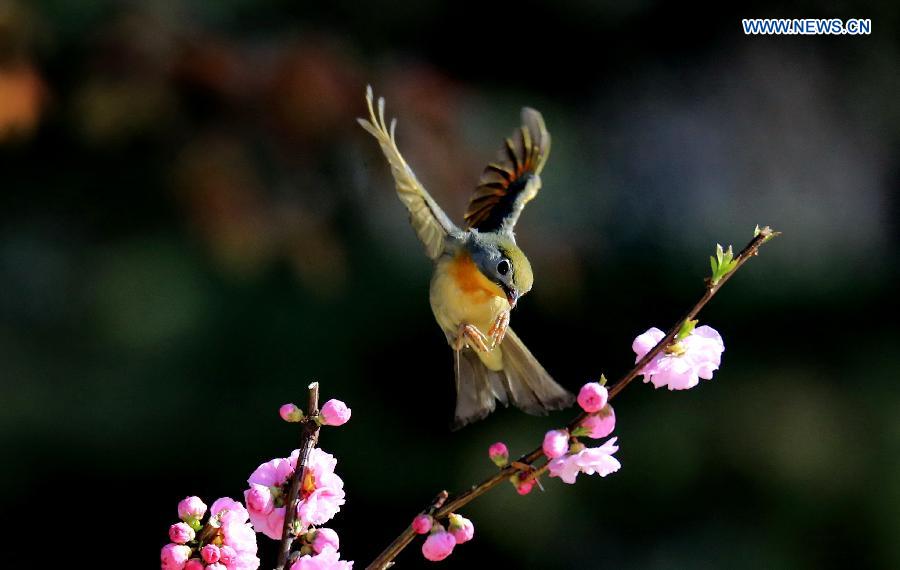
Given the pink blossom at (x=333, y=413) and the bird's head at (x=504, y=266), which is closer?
the pink blossom at (x=333, y=413)

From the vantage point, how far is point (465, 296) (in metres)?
0.88

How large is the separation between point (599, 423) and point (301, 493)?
0.66ft

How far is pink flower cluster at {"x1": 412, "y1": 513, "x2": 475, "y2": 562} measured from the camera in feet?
2.23

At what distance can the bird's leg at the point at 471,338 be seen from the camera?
84 cm

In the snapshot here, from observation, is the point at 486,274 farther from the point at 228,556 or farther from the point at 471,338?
the point at 228,556

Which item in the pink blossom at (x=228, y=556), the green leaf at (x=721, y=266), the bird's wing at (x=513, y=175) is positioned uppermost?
the bird's wing at (x=513, y=175)

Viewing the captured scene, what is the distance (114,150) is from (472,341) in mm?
1517

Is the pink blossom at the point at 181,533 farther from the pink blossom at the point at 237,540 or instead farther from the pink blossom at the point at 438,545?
the pink blossom at the point at 438,545

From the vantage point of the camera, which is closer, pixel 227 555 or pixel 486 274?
pixel 227 555

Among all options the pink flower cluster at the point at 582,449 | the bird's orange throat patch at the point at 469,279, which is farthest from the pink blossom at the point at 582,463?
the bird's orange throat patch at the point at 469,279

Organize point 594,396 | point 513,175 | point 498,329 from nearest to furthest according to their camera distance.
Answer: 1. point 594,396
2. point 498,329
3. point 513,175

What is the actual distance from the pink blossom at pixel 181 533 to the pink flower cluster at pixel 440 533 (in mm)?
141

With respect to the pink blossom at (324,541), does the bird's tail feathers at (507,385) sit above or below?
above

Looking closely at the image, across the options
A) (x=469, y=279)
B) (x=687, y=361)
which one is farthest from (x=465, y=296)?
(x=687, y=361)
